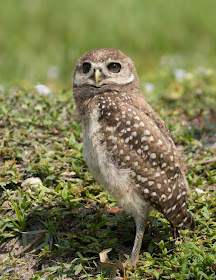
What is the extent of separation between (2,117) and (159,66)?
12.3ft

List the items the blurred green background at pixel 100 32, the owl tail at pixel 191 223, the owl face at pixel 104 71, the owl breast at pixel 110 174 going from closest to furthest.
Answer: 1. the owl breast at pixel 110 174
2. the owl tail at pixel 191 223
3. the owl face at pixel 104 71
4. the blurred green background at pixel 100 32

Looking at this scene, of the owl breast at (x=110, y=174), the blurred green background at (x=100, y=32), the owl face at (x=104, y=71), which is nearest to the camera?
the owl breast at (x=110, y=174)

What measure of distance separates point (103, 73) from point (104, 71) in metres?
0.02

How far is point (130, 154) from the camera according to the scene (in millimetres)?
3256

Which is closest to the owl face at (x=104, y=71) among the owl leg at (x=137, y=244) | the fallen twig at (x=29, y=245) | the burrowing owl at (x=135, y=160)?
the burrowing owl at (x=135, y=160)

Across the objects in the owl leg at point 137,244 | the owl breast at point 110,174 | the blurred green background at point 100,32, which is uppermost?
the blurred green background at point 100,32

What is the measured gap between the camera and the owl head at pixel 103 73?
3.56m

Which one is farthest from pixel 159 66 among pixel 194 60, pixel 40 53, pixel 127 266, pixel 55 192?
pixel 127 266

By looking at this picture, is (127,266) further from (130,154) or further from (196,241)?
(130,154)

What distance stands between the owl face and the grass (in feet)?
3.11

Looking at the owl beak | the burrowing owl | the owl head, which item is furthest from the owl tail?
the owl beak

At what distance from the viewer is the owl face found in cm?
356

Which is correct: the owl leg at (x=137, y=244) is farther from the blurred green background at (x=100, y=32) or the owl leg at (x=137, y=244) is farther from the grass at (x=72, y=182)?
the blurred green background at (x=100, y=32)

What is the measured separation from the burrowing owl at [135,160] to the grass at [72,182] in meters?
Result: 0.30
